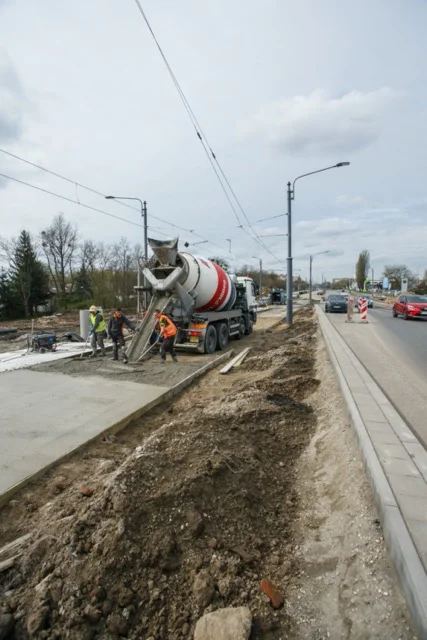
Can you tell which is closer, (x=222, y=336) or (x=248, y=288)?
(x=222, y=336)

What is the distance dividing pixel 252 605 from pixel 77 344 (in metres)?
13.2

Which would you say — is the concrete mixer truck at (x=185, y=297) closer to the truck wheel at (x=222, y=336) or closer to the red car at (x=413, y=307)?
the truck wheel at (x=222, y=336)

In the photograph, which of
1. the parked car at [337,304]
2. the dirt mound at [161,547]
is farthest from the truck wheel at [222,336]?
the parked car at [337,304]

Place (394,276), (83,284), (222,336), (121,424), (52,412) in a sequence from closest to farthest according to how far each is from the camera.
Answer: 1. (121,424)
2. (52,412)
3. (222,336)
4. (83,284)
5. (394,276)

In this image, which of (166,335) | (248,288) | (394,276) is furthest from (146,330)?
(394,276)

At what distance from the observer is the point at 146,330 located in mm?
10977

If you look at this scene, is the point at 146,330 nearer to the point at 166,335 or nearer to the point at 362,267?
the point at 166,335

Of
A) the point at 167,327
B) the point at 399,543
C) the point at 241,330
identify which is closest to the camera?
the point at 399,543

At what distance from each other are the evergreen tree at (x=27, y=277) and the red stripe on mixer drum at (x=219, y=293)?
1476 inches

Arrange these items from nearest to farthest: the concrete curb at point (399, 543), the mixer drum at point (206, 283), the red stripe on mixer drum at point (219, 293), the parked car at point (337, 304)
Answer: the concrete curb at point (399, 543) < the mixer drum at point (206, 283) < the red stripe on mixer drum at point (219, 293) < the parked car at point (337, 304)

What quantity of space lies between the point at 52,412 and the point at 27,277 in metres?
43.4

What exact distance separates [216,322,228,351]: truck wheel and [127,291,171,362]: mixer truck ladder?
2628 millimetres

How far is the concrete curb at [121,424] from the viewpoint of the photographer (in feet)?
12.0

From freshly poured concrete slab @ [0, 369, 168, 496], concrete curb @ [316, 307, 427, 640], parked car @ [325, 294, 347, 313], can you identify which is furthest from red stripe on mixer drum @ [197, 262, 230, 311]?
parked car @ [325, 294, 347, 313]
